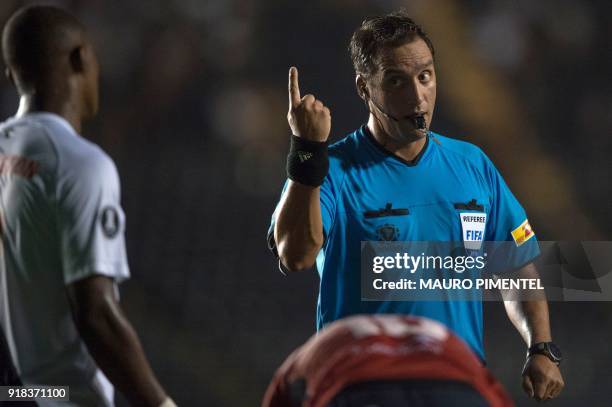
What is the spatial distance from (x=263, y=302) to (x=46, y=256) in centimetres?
395

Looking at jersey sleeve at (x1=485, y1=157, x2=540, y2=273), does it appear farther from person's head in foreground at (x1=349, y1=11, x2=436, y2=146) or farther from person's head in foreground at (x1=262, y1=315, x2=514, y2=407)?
person's head in foreground at (x1=262, y1=315, x2=514, y2=407)

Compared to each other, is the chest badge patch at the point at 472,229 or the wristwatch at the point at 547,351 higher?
the chest badge patch at the point at 472,229

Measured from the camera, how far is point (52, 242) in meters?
1.91

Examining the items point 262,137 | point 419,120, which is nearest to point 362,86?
point 419,120

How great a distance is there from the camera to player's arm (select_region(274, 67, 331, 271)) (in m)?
2.72

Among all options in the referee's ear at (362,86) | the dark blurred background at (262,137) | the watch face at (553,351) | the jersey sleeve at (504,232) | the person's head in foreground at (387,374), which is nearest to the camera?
the person's head in foreground at (387,374)

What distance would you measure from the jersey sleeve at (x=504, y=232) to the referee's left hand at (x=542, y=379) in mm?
408

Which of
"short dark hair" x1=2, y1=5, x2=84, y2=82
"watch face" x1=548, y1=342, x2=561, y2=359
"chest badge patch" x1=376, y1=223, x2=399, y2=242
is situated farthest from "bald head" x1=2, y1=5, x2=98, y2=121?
"watch face" x1=548, y1=342, x2=561, y2=359

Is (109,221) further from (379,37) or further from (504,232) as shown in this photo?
(504,232)

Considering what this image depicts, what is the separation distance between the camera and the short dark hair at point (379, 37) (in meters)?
3.24

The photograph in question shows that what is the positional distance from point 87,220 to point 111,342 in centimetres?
26

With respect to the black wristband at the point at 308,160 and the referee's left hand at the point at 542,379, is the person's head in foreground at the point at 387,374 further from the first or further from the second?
the referee's left hand at the point at 542,379

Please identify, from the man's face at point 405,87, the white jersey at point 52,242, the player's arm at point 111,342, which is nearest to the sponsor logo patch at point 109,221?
the white jersey at point 52,242

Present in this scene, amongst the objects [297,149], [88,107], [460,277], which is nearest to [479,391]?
[88,107]
